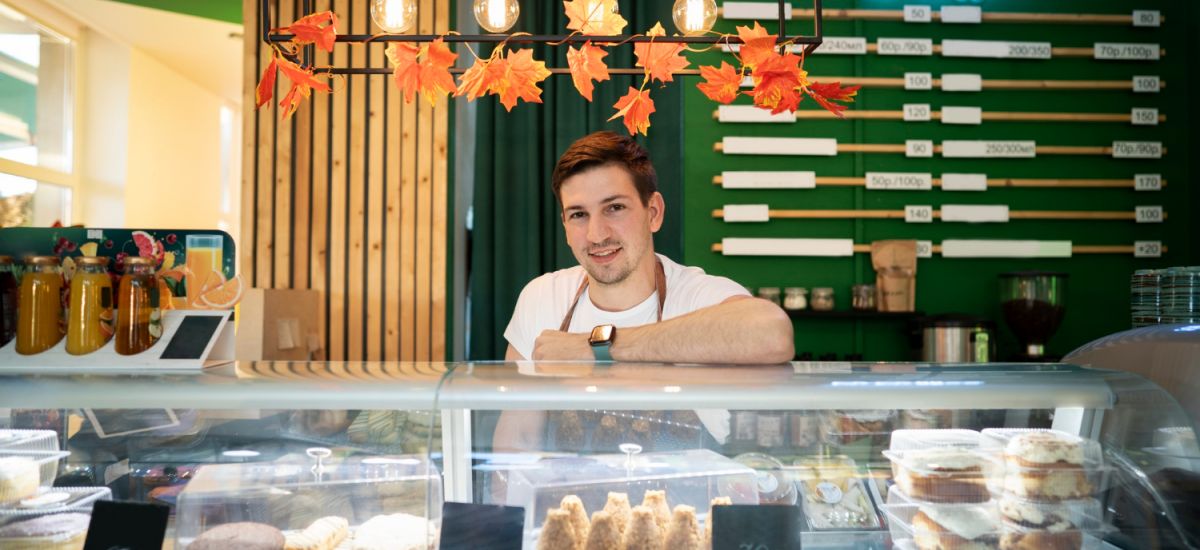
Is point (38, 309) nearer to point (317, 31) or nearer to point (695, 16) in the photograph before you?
point (317, 31)

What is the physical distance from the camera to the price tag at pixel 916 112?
4.32m

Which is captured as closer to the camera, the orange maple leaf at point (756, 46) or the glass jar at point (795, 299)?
the orange maple leaf at point (756, 46)

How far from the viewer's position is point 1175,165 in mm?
4418

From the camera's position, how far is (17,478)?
4.59 feet

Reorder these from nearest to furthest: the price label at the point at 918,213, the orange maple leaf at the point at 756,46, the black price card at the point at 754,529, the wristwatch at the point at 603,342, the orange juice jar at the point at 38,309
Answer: the black price card at the point at 754,529 < the orange juice jar at the point at 38,309 < the wristwatch at the point at 603,342 < the orange maple leaf at the point at 756,46 < the price label at the point at 918,213

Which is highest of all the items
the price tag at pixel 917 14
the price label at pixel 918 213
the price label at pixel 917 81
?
the price tag at pixel 917 14

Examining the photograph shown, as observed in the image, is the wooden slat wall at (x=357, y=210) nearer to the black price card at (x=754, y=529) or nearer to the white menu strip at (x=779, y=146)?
the white menu strip at (x=779, y=146)

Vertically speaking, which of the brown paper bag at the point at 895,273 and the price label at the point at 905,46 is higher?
the price label at the point at 905,46

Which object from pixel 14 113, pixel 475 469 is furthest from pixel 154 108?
pixel 475 469

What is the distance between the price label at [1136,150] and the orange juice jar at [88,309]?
4.52m

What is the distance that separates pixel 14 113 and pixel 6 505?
582cm

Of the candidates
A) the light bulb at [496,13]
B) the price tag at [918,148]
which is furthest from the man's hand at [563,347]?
the price tag at [918,148]

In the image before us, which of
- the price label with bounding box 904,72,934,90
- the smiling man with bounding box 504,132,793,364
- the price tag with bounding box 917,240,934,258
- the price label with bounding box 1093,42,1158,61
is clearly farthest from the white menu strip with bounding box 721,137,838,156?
the smiling man with bounding box 504,132,793,364

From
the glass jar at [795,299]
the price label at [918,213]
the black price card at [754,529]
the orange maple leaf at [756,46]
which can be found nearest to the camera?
the black price card at [754,529]
